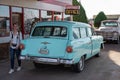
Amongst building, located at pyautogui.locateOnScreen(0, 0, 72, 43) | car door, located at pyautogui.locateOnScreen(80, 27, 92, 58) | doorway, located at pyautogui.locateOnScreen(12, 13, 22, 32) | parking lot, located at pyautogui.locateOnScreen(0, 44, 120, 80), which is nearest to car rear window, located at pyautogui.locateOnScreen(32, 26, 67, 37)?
car door, located at pyautogui.locateOnScreen(80, 27, 92, 58)

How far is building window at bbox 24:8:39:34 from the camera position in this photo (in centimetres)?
1611

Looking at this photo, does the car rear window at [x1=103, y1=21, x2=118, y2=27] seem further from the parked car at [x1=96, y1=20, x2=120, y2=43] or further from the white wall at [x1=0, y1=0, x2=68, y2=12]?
the white wall at [x1=0, y1=0, x2=68, y2=12]

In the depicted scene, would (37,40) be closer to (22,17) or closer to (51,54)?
(51,54)

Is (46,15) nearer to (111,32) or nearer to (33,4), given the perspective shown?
(33,4)

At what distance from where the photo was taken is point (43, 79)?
8.20 metres

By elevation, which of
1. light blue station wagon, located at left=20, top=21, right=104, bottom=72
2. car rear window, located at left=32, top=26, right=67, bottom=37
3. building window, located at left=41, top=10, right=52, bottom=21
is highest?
building window, located at left=41, top=10, right=52, bottom=21

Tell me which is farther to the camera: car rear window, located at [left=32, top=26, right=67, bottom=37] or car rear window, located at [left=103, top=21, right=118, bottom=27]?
car rear window, located at [left=103, top=21, right=118, bottom=27]

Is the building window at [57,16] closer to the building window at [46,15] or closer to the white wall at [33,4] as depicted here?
the white wall at [33,4]

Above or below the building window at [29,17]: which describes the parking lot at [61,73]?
below

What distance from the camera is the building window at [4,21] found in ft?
44.3

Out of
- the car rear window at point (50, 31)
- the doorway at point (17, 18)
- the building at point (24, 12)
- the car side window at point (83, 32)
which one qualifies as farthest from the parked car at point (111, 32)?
the car rear window at point (50, 31)

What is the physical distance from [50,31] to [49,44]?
2.65 feet

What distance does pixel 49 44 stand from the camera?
28.4 ft

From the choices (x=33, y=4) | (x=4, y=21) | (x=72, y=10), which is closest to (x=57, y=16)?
(x=72, y=10)
